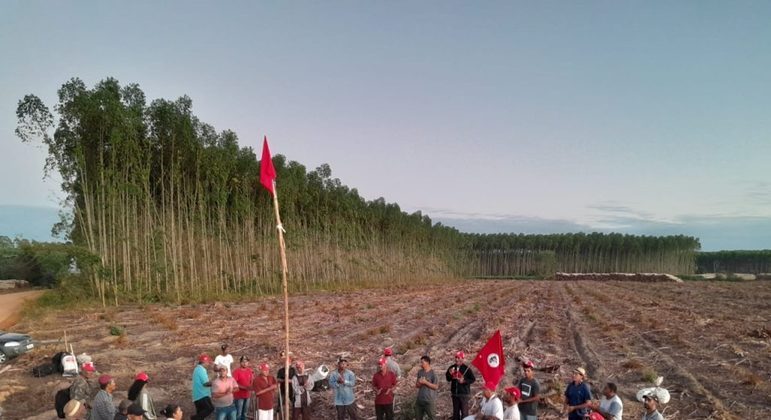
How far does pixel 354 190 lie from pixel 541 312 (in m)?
43.1

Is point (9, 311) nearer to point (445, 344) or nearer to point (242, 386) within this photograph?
point (445, 344)

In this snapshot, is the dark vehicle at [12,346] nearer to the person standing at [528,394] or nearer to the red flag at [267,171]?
the red flag at [267,171]

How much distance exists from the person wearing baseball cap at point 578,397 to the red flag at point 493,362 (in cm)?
135

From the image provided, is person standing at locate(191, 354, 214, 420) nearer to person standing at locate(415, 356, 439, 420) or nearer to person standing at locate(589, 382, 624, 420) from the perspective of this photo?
person standing at locate(415, 356, 439, 420)

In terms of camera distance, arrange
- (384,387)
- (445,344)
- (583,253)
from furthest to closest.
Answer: (583,253) < (445,344) < (384,387)

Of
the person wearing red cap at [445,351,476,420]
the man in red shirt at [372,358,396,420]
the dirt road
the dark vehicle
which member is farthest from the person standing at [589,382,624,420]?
the dirt road

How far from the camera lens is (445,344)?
22281 mm

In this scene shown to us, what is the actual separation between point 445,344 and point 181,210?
101 ft

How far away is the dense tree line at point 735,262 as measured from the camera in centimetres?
14588

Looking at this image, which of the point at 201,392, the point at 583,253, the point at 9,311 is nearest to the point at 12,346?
the point at 201,392

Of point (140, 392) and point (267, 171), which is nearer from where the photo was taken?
point (267, 171)

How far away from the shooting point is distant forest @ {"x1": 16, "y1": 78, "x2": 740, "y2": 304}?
34094 millimetres

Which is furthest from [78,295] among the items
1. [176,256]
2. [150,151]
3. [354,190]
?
[354,190]

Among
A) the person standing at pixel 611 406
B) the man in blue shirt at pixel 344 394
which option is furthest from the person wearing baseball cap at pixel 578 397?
the man in blue shirt at pixel 344 394
